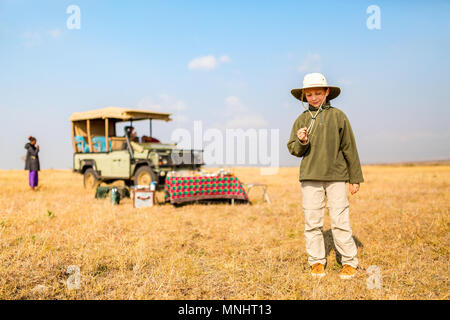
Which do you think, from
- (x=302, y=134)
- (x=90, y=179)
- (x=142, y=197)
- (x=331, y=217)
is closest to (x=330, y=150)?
(x=302, y=134)

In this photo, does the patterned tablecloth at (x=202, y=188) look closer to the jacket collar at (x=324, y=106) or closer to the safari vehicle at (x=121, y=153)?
the safari vehicle at (x=121, y=153)

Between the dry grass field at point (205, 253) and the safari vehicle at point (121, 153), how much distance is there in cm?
Result: 325

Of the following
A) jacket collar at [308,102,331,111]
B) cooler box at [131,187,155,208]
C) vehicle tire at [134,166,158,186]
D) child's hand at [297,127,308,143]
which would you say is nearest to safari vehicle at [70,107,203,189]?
vehicle tire at [134,166,158,186]

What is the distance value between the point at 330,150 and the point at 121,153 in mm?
9574

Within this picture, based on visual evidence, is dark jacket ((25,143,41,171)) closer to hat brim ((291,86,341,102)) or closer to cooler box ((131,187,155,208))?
cooler box ((131,187,155,208))

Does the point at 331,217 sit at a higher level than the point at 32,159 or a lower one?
lower

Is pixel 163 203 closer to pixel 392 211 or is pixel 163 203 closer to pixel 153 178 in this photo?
pixel 153 178

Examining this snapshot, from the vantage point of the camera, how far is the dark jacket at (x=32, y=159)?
42.1 ft

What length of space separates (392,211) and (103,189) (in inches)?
301

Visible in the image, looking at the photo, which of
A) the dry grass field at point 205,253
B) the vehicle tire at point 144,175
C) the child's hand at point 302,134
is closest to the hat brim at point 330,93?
the child's hand at point 302,134

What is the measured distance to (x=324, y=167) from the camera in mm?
3764

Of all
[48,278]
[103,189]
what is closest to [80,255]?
[48,278]

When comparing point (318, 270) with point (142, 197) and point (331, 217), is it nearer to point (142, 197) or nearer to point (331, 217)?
point (331, 217)

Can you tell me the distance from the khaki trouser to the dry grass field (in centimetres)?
26
